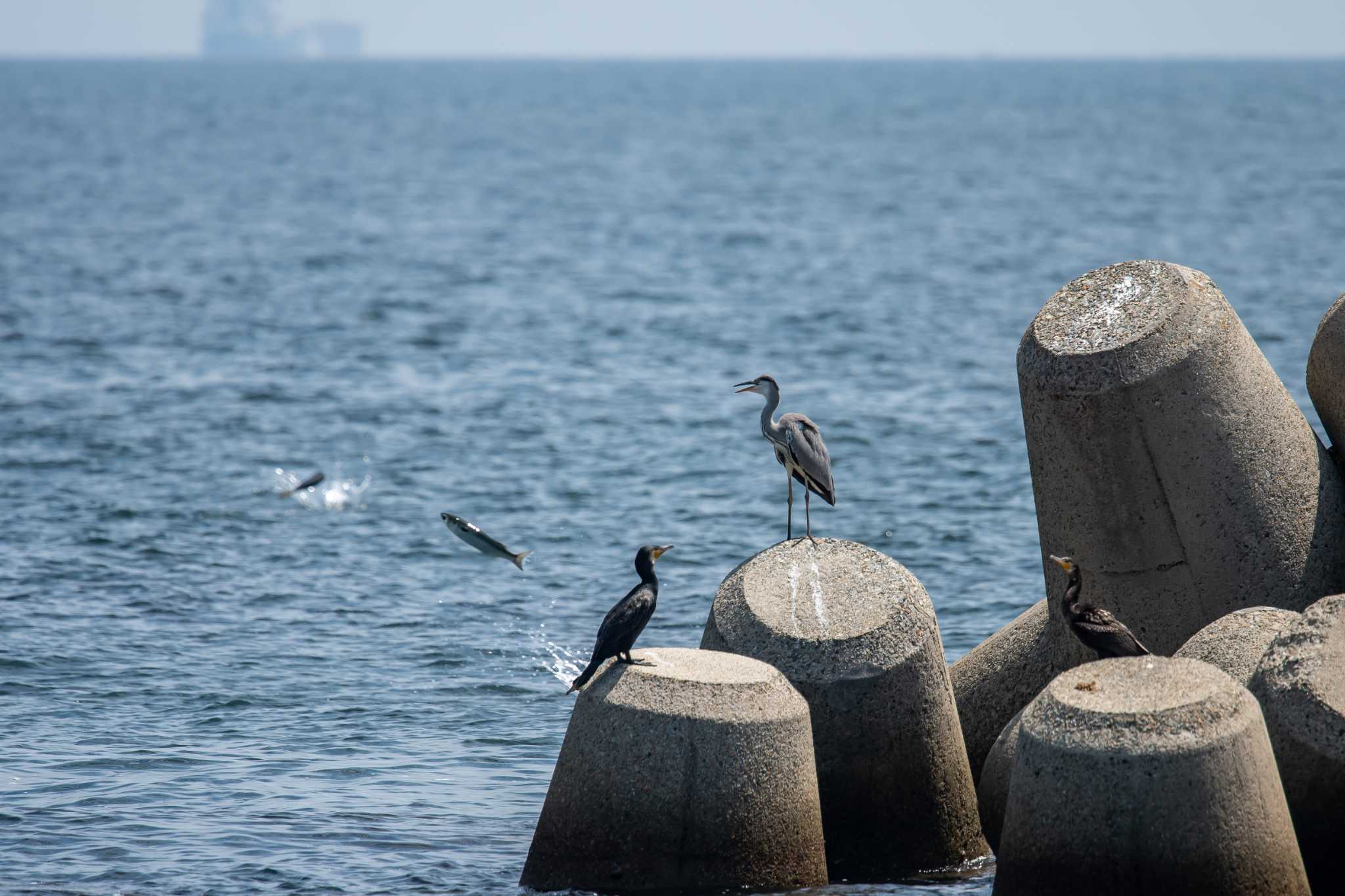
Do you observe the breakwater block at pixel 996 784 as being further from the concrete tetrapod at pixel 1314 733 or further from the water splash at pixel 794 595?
the concrete tetrapod at pixel 1314 733

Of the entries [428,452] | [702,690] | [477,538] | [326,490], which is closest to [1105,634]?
[702,690]

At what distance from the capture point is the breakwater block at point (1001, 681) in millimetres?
10766

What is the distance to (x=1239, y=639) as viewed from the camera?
30.0ft

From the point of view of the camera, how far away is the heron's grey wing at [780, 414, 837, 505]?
11164 millimetres

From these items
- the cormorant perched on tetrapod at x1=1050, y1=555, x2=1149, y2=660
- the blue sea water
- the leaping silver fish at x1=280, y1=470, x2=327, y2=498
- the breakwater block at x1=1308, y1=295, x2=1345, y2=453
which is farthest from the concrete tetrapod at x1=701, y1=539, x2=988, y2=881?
the leaping silver fish at x1=280, y1=470, x2=327, y2=498

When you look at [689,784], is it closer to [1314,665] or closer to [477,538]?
[1314,665]

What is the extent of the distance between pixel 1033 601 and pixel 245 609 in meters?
7.70

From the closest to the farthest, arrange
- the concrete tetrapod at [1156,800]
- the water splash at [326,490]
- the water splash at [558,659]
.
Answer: the concrete tetrapod at [1156,800] < the water splash at [558,659] < the water splash at [326,490]

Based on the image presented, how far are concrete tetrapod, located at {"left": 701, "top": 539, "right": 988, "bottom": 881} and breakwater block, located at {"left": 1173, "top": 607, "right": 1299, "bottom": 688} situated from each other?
4.76 ft

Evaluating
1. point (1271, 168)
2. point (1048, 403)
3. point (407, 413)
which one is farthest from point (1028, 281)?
point (1271, 168)

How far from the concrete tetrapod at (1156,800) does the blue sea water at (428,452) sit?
1.62 m

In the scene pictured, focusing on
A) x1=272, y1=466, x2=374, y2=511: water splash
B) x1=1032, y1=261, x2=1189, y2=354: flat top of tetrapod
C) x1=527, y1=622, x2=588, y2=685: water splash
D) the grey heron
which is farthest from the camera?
x1=272, y1=466, x2=374, y2=511: water splash

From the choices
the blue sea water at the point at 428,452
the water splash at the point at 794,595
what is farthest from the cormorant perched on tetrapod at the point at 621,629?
the blue sea water at the point at 428,452

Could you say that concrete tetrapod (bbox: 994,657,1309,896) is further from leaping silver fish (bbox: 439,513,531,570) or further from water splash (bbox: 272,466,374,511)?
water splash (bbox: 272,466,374,511)
